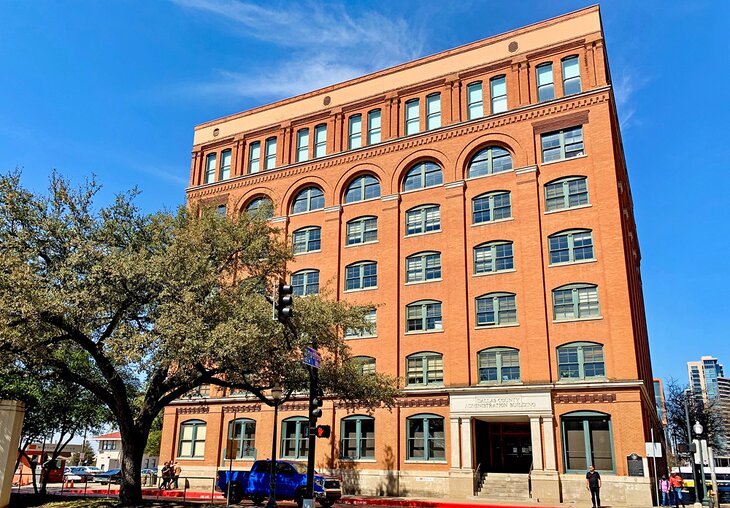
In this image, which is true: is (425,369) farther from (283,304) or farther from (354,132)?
(283,304)

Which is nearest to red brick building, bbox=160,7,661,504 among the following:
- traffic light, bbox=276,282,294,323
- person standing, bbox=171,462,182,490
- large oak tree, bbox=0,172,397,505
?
person standing, bbox=171,462,182,490

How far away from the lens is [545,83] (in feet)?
121

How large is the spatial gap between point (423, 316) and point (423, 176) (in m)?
9.15

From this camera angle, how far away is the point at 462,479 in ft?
102

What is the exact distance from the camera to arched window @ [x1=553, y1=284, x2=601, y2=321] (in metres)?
31.6

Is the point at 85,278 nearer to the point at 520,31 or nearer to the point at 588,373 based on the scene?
the point at 588,373

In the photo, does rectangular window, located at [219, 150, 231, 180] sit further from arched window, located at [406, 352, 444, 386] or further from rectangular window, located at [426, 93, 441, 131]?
arched window, located at [406, 352, 444, 386]

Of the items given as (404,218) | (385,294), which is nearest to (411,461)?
(385,294)

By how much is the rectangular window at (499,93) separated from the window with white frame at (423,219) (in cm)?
719

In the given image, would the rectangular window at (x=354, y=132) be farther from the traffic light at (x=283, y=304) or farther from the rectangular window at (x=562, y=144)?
the traffic light at (x=283, y=304)

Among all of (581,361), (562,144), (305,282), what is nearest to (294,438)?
(305,282)

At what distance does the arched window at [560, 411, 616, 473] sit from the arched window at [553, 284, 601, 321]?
16.3 feet

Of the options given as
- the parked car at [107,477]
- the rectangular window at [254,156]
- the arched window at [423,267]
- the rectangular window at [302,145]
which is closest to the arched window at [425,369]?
the arched window at [423,267]

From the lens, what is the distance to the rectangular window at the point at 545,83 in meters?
36.5
